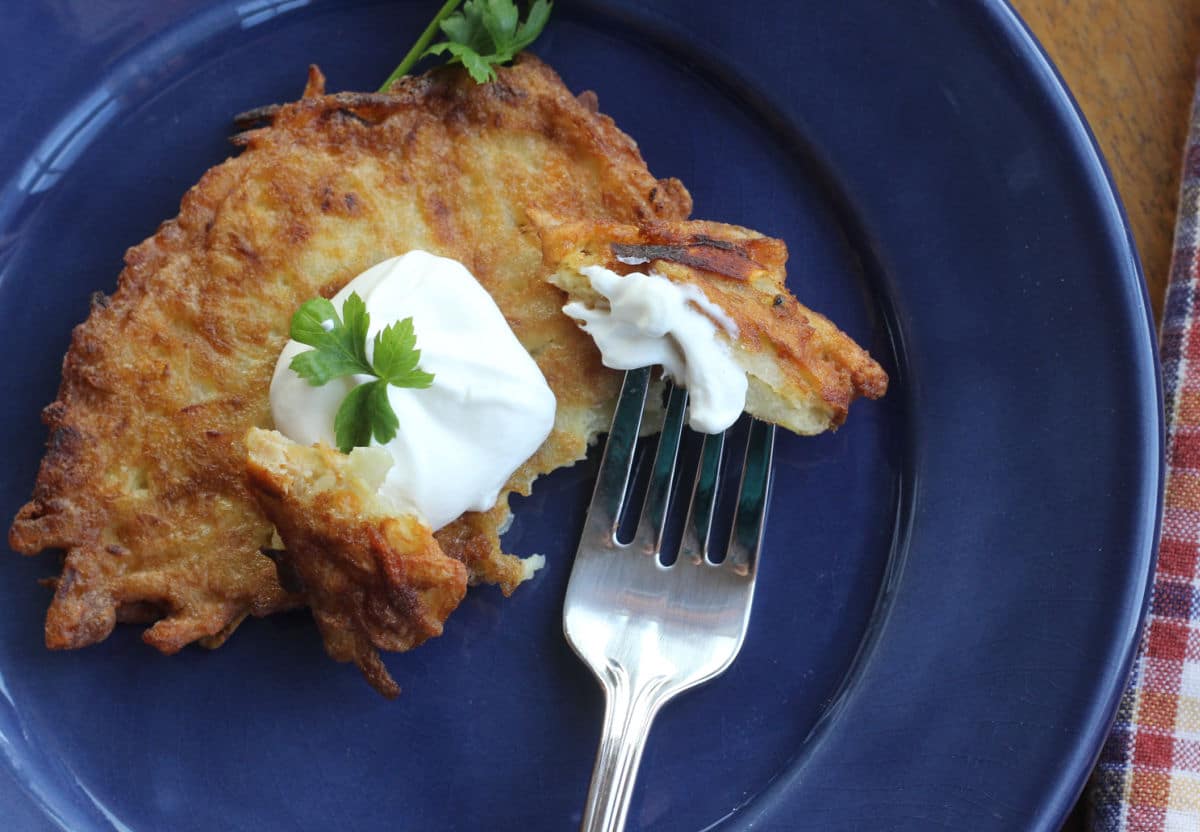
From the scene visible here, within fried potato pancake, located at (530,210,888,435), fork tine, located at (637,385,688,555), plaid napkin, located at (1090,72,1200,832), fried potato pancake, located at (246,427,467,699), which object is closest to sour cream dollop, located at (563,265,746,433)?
fried potato pancake, located at (530,210,888,435)

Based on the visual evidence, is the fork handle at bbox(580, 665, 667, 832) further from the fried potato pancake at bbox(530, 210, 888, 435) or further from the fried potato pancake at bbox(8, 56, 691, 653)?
the fried potato pancake at bbox(530, 210, 888, 435)

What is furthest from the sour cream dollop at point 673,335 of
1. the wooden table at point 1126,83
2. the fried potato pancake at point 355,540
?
the wooden table at point 1126,83

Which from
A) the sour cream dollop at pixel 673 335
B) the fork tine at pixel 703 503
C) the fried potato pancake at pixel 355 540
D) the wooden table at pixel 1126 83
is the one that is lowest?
the fried potato pancake at pixel 355 540

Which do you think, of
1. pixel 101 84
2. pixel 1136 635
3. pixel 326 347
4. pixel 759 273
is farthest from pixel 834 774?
pixel 101 84

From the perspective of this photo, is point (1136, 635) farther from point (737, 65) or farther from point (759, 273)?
point (737, 65)

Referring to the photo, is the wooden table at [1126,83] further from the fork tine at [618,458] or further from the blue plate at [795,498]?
Answer: the fork tine at [618,458]
